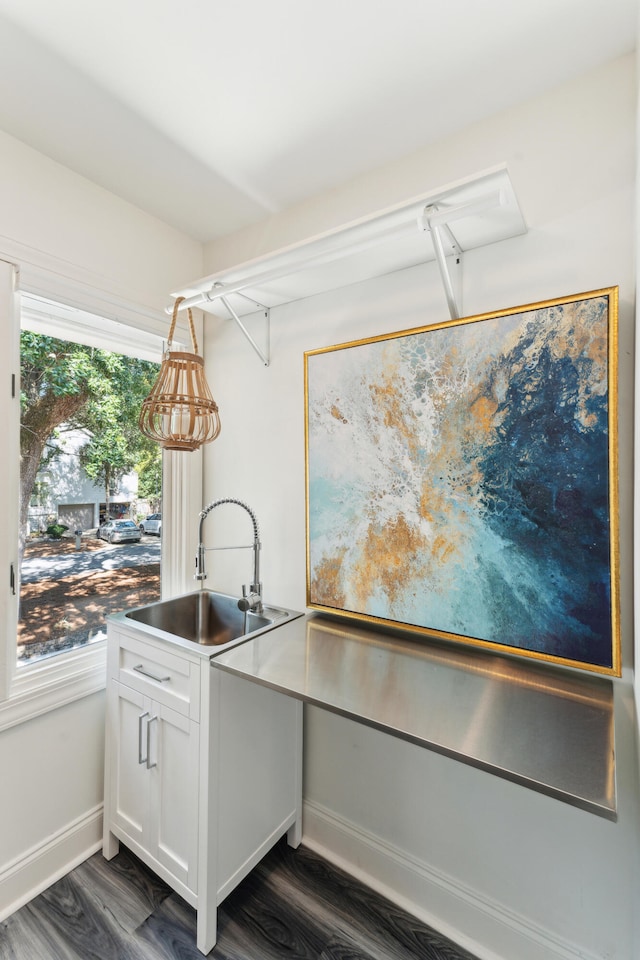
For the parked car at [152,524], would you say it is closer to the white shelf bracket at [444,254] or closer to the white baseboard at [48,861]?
the white baseboard at [48,861]

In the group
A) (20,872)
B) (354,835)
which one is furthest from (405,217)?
(20,872)

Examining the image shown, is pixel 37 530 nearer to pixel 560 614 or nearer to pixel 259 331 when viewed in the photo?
pixel 259 331

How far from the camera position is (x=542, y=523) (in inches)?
47.1

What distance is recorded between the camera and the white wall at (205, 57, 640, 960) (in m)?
1.14

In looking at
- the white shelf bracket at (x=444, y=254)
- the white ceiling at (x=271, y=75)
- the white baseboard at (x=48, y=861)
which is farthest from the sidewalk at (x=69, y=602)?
the white shelf bracket at (x=444, y=254)

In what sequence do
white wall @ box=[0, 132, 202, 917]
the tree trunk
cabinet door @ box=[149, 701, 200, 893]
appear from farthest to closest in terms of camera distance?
the tree trunk, white wall @ box=[0, 132, 202, 917], cabinet door @ box=[149, 701, 200, 893]

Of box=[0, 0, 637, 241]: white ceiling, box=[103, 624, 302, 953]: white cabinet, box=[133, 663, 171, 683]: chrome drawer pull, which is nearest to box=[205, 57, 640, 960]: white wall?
box=[0, 0, 637, 241]: white ceiling

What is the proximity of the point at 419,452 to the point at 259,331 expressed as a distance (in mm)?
959

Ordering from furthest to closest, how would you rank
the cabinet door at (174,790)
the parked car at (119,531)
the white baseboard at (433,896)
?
1. the parked car at (119,531)
2. the cabinet door at (174,790)
3. the white baseboard at (433,896)

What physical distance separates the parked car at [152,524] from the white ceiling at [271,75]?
1.37 m

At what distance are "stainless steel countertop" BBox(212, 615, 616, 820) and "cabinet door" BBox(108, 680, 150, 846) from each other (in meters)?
0.50

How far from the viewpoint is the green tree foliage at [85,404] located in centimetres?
157

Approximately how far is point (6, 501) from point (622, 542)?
1.86m

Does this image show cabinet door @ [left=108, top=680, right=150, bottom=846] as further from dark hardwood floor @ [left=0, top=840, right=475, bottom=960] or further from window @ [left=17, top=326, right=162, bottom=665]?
window @ [left=17, top=326, right=162, bottom=665]
